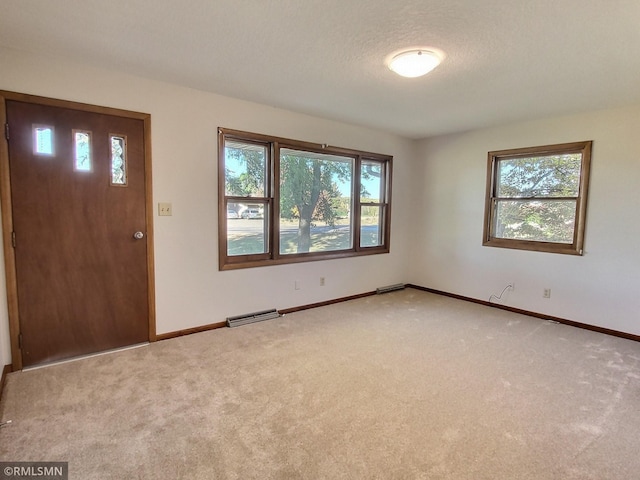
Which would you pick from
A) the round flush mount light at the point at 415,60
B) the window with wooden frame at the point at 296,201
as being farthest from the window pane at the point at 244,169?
the round flush mount light at the point at 415,60

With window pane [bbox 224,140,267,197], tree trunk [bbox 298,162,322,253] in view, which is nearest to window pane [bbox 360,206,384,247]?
tree trunk [bbox 298,162,322,253]

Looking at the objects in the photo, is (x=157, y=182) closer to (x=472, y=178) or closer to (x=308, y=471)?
(x=308, y=471)

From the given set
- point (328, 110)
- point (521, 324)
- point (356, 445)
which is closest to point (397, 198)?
point (328, 110)

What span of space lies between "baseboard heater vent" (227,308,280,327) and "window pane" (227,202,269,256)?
0.67 metres

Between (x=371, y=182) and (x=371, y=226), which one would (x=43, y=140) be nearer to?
(x=371, y=182)

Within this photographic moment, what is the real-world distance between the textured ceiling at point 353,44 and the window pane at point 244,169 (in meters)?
0.53

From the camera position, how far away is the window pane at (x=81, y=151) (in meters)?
2.63

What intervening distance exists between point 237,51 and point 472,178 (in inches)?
137

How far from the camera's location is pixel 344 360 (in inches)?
109

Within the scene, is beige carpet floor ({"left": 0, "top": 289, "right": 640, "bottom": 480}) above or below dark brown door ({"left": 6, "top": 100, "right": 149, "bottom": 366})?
below

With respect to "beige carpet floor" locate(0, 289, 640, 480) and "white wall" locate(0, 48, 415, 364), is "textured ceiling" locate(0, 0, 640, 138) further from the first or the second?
"beige carpet floor" locate(0, 289, 640, 480)

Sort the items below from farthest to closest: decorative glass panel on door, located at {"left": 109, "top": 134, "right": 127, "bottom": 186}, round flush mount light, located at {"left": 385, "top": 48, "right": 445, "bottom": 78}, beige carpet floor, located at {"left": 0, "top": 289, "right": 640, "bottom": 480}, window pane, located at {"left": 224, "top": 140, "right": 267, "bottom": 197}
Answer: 1. window pane, located at {"left": 224, "top": 140, "right": 267, "bottom": 197}
2. decorative glass panel on door, located at {"left": 109, "top": 134, "right": 127, "bottom": 186}
3. round flush mount light, located at {"left": 385, "top": 48, "right": 445, "bottom": 78}
4. beige carpet floor, located at {"left": 0, "top": 289, "right": 640, "bottom": 480}

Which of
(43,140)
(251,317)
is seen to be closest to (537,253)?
(251,317)

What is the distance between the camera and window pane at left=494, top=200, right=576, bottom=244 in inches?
150
